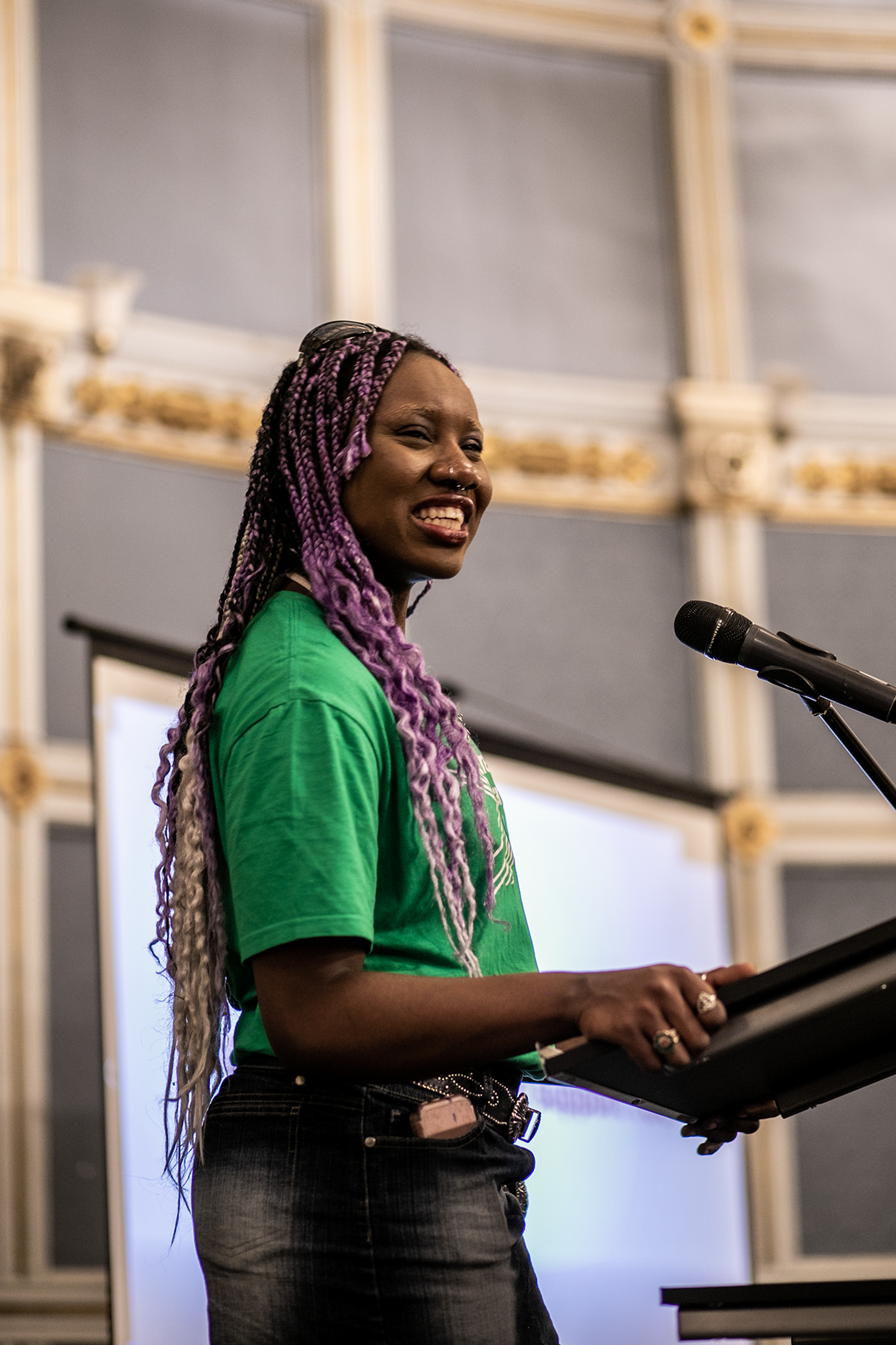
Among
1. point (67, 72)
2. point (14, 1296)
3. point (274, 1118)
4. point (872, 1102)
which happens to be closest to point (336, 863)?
point (274, 1118)

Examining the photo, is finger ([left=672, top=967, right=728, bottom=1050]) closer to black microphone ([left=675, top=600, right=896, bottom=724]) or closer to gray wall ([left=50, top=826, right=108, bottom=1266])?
black microphone ([left=675, top=600, right=896, bottom=724])

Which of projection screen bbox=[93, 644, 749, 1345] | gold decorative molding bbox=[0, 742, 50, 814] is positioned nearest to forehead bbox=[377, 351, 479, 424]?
projection screen bbox=[93, 644, 749, 1345]

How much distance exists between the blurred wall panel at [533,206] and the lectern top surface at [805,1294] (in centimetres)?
417

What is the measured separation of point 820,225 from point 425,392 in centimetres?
456

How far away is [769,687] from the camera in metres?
5.17

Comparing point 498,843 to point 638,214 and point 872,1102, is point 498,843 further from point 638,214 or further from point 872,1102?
point 638,214

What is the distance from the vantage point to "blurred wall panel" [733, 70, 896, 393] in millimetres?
5566

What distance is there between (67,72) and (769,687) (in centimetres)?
271

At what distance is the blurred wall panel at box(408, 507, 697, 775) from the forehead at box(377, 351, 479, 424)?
3.35 meters

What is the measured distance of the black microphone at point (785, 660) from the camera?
4.60 feet

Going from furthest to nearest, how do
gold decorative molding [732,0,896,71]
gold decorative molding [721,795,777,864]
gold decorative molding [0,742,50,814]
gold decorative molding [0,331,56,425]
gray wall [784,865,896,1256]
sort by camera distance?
gold decorative molding [732,0,896,71], gold decorative molding [721,795,777,864], gray wall [784,865,896,1256], gold decorative molding [0,331,56,425], gold decorative molding [0,742,50,814]

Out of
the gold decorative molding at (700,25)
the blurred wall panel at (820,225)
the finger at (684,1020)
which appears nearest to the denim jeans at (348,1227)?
the finger at (684,1020)

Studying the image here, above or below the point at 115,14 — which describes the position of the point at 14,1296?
below

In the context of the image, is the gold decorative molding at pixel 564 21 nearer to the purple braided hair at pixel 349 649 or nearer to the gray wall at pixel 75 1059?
the gray wall at pixel 75 1059
